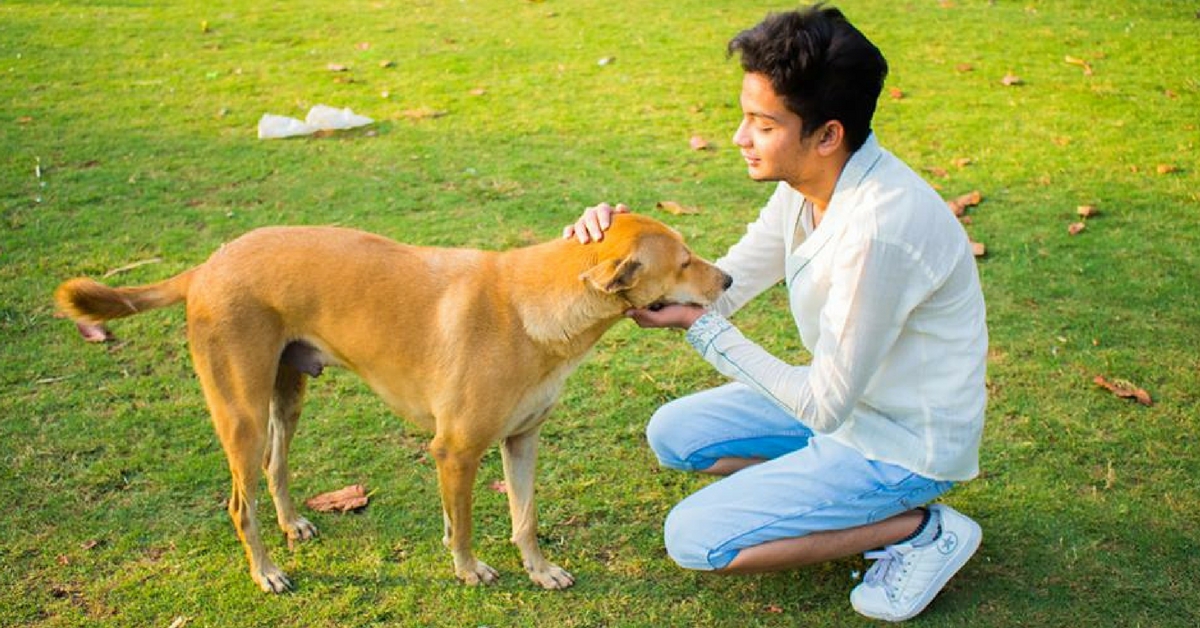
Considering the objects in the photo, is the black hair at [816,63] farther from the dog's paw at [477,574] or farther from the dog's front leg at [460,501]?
the dog's paw at [477,574]

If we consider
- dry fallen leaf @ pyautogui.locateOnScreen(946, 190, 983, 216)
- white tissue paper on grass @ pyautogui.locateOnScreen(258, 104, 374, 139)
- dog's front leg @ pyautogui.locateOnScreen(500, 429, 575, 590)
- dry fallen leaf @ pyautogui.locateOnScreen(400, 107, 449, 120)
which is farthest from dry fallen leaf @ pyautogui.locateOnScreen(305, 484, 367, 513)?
dry fallen leaf @ pyautogui.locateOnScreen(400, 107, 449, 120)

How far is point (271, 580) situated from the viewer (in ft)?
13.3

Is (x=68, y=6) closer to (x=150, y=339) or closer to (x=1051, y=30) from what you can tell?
(x=150, y=339)

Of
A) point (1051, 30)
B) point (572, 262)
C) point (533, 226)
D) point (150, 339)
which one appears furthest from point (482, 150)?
point (1051, 30)

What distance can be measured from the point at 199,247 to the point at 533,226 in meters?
2.01

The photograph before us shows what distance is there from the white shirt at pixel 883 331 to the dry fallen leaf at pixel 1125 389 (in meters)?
1.69

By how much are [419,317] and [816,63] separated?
1.64 meters

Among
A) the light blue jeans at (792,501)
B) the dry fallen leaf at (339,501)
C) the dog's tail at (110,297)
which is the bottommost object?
the dry fallen leaf at (339,501)

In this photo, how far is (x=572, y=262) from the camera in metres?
3.84

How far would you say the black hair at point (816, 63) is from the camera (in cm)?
335

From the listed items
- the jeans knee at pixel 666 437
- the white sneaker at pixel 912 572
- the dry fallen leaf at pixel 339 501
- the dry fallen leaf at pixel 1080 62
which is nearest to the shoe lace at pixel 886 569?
the white sneaker at pixel 912 572

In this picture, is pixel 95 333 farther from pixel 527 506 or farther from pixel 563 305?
pixel 563 305

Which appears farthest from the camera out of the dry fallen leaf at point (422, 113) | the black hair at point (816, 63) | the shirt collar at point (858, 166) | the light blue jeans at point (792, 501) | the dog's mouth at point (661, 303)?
the dry fallen leaf at point (422, 113)

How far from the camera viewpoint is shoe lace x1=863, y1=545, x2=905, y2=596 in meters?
3.87
